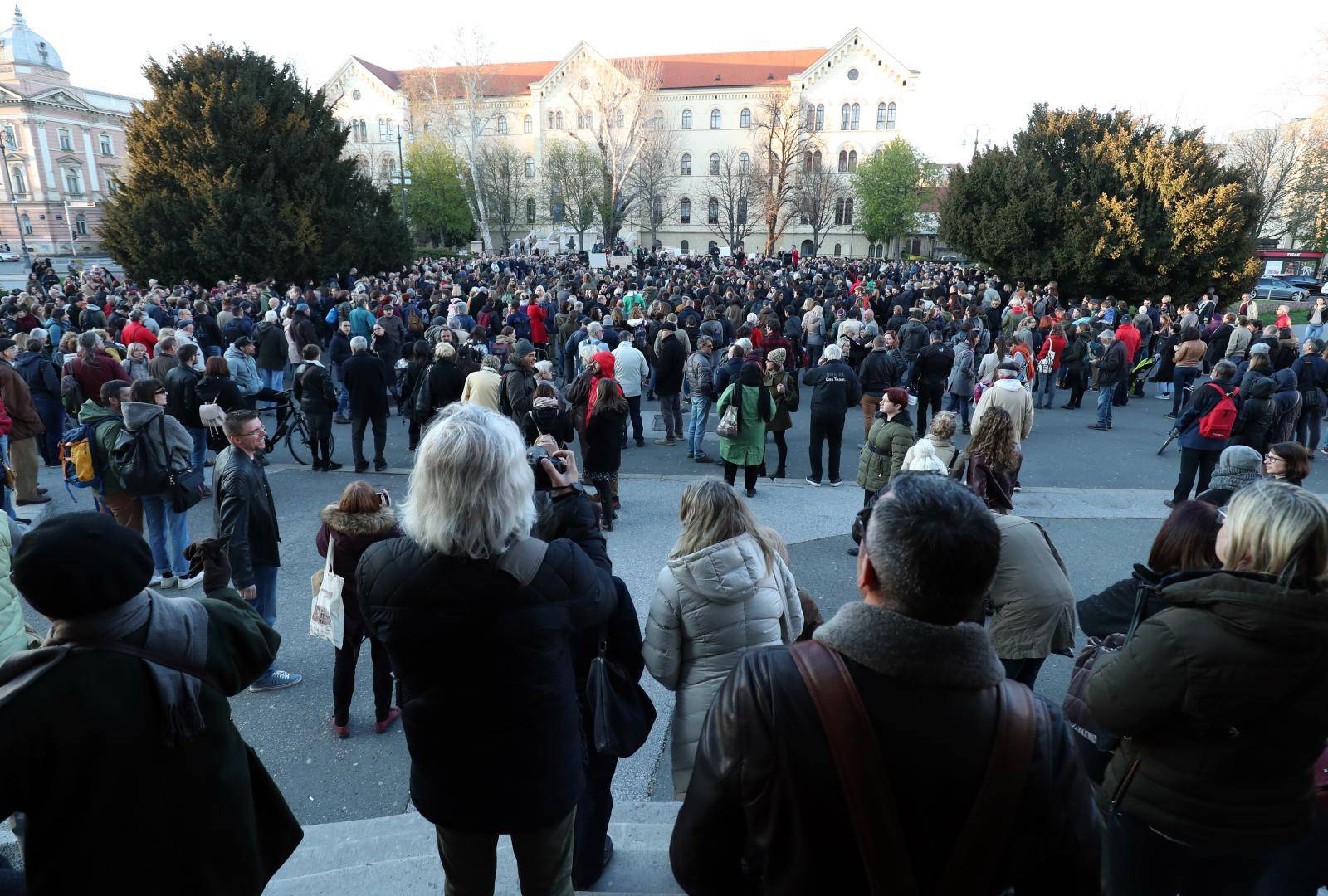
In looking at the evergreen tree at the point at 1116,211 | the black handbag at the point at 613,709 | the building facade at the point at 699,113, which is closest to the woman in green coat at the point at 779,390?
the black handbag at the point at 613,709

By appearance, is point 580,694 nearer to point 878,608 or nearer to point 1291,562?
point 878,608

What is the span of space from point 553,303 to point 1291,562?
1635 cm

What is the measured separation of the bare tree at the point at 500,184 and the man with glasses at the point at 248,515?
164ft

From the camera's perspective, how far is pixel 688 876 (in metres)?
1.55

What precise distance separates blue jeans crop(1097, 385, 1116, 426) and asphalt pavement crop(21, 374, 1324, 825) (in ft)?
0.71

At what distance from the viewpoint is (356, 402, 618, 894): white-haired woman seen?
210cm

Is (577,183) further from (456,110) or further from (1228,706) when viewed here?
(1228,706)

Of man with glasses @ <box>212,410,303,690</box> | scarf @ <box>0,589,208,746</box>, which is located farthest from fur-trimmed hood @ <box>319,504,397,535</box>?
scarf @ <box>0,589,208,746</box>

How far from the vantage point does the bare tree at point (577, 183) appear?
2263 inches

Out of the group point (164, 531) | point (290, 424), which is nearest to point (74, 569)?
point (164, 531)

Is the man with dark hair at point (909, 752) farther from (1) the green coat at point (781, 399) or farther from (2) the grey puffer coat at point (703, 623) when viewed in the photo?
(1) the green coat at point (781, 399)

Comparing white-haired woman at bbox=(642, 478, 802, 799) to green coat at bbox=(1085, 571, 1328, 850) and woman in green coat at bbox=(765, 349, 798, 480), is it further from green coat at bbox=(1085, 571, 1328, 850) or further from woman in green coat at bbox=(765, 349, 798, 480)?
woman in green coat at bbox=(765, 349, 798, 480)

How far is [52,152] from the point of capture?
64625mm

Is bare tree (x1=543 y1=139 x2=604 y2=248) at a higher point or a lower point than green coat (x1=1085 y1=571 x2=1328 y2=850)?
higher
